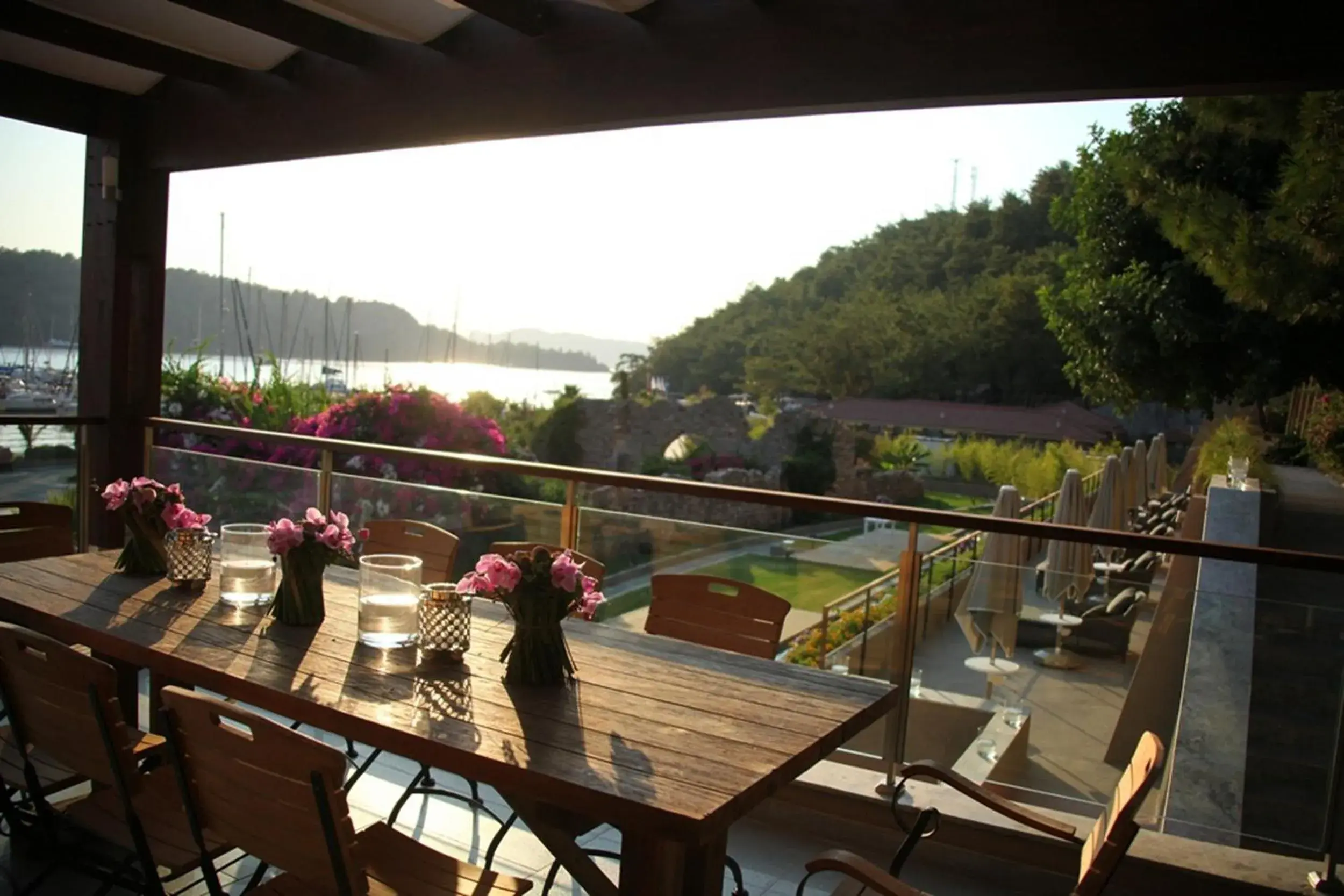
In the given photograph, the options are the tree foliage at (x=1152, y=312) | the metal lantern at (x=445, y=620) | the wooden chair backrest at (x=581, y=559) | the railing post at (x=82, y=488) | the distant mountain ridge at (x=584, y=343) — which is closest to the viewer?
the metal lantern at (x=445, y=620)

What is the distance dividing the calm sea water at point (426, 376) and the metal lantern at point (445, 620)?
402 centimetres

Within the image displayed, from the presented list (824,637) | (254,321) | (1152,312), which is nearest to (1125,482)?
(1152,312)

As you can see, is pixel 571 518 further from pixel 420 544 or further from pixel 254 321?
pixel 254 321

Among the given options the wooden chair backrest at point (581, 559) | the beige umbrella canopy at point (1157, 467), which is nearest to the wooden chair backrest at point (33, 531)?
the wooden chair backrest at point (581, 559)

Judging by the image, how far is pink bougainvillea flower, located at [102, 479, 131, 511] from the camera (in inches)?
119

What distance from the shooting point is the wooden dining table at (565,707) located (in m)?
1.83

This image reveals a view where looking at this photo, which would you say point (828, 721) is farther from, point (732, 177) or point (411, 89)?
point (732, 177)

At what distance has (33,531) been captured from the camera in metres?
3.81

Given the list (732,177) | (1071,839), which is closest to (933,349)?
(732,177)

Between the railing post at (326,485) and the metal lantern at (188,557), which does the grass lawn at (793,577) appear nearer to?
the metal lantern at (188,557)

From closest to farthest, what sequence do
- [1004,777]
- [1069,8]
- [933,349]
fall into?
[1069,8] → [1004,777] → [933,349]

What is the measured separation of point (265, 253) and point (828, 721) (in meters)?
26.4

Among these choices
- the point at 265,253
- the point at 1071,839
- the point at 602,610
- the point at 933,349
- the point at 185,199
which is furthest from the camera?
the point at 933,349

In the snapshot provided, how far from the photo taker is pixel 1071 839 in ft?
7.16
